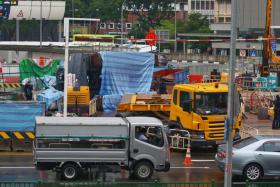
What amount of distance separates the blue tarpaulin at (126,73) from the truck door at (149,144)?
17.7 meters

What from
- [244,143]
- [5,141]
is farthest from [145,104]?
[244,143]

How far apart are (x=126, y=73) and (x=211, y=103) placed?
585 inches

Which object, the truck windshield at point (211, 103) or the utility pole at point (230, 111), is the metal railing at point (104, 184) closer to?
the utility pole at point (230, 111)

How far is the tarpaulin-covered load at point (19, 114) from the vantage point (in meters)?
28.4

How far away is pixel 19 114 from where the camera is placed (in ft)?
94.1

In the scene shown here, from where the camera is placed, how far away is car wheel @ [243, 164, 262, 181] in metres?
22.2

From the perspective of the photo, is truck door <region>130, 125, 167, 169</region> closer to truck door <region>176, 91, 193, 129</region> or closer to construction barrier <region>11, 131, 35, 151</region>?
truck door <region>176, 91, 193, 129</region>

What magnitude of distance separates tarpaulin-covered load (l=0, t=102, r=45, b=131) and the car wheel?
973 cm

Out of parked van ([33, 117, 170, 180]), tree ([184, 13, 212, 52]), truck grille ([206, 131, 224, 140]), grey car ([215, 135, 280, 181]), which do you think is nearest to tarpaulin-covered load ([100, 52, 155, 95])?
truck grille ([206, 131, 224, 140])

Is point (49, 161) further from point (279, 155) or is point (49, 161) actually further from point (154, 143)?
point (279, 155)

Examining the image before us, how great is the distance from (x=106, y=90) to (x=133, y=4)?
85164 mm

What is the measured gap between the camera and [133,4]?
408ft

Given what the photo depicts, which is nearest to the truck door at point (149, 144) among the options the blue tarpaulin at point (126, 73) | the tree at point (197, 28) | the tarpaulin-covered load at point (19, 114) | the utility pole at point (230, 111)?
the utility pole at point (230, 111)

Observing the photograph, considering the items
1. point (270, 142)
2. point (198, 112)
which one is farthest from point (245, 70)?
point (270, 142)
